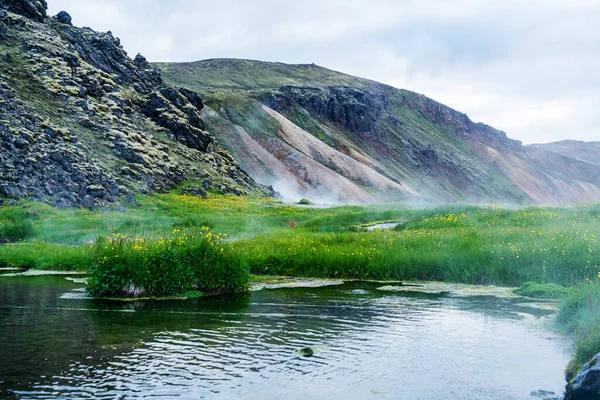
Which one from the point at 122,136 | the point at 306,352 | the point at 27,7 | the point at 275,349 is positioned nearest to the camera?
the point at 306,352

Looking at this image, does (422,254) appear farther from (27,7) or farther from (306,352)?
(27,7)

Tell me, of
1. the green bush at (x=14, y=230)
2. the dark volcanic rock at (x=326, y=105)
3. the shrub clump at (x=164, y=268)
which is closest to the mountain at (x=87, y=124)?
the green bush at (x=14, y=230)

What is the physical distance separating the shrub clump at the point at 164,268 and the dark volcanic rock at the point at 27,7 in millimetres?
82171

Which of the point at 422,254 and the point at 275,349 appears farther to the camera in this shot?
the point at 422,254

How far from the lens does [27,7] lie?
3593 inches

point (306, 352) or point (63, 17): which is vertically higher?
point (63, 17)

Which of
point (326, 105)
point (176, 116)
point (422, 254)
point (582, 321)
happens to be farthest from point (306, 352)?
point (326, 105)

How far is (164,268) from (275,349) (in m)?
8.44

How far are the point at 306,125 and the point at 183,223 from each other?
5258 inches

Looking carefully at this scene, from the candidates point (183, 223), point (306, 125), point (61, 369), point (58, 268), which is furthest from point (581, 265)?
point (306, 125)

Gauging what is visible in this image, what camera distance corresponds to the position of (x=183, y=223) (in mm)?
43625

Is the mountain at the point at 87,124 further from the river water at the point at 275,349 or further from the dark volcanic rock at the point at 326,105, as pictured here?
the dark volcanic rock at the point at 326,105

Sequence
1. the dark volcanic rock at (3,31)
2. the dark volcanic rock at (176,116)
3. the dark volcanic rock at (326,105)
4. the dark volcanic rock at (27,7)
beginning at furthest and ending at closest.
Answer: the dark volcanic rock at (326,105) → the dark volcanic rock at (176,116) → the dark volcanic rock at (27,7) → the dark volcanic rock at (3,31)

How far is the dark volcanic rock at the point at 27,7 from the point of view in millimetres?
89037
